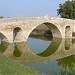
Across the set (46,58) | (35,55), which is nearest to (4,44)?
(35,55)

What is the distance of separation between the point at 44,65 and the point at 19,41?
1165cm

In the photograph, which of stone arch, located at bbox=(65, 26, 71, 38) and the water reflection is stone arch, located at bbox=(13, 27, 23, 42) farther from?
stone arch, located at bbox=(65, 26, 71, 38)

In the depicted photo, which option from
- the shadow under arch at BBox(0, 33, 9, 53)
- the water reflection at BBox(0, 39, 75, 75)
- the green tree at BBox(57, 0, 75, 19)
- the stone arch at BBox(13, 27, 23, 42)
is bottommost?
the water reflection at BBox(0, 39, 75, 75)

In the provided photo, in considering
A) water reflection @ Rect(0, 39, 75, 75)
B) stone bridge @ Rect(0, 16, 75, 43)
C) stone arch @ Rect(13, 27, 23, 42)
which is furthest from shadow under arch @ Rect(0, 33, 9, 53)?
stone arch @ Rect(13, 27, 23, 42)

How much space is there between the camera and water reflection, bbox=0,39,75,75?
708 inches

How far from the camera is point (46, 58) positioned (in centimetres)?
2303

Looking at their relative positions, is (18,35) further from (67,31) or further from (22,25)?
(67,31)

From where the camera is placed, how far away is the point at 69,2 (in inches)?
1780

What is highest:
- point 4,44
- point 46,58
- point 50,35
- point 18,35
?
point 18,35

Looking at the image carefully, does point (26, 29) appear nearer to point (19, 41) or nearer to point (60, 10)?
point (19, 41)

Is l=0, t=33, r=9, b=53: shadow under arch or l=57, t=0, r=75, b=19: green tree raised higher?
l=57, t=0, r=75, b=19: green tree

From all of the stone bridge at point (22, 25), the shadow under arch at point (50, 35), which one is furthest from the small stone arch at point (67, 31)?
the stone bridge at point (22, 25)

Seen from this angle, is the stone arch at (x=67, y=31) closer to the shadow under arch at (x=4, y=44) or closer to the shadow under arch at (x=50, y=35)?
the shadow under arch at (x=50, y=35)

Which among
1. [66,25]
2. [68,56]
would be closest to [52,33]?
[66,25]
